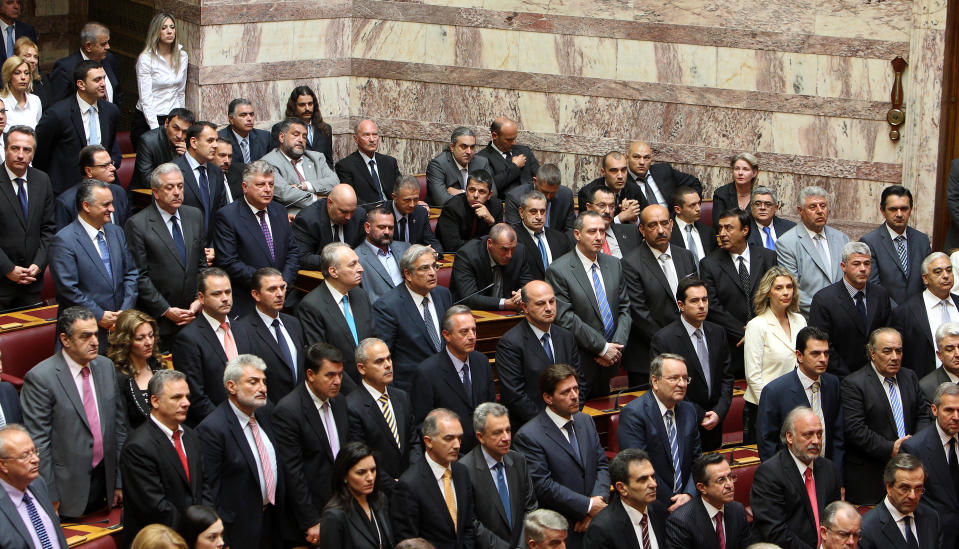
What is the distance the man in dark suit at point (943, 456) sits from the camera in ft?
24.3

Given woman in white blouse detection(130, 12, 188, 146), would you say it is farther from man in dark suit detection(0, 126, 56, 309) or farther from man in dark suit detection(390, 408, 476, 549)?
man in dark suit detection(390, 408, 476, 549)

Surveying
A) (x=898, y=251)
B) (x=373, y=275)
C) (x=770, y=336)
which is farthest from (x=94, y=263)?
(x=898, y=251)

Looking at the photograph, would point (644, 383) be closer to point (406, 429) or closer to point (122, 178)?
point (406, 429)

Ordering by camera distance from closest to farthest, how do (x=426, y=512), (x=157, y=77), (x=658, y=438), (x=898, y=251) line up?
(x=426, y=512), (x=658, y=438), (x=898, y=251), (x=157, y=77)

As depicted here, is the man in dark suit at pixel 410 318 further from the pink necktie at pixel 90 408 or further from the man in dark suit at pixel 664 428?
the pink necktie at pixel 90 408

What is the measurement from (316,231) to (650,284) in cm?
208

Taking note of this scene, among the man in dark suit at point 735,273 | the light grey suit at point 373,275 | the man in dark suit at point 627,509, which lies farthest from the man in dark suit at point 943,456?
the light grey suit at point 373,275

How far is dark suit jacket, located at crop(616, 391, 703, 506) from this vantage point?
23.9 ft

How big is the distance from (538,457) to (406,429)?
664mm

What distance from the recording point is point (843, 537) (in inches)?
259

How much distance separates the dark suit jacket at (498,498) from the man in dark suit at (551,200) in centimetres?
302

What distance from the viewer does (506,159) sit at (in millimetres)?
10766

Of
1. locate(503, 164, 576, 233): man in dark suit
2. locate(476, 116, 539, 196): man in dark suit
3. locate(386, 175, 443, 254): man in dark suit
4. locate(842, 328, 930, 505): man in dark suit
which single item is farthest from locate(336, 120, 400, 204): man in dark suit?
locate(842, 328, 930, 505): man in dark suit

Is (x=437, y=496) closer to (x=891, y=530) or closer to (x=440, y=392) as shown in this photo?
(x=440, y=392)
